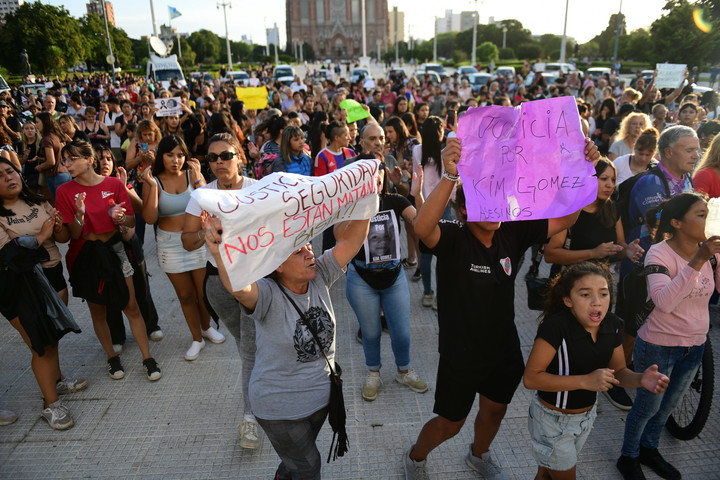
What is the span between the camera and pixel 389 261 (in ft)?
12.2

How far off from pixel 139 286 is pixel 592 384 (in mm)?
3851

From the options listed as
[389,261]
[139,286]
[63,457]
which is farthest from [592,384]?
[139,286]

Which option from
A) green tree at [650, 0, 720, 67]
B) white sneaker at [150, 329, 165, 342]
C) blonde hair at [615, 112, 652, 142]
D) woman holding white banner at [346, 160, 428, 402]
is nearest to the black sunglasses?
woman holding white banner at [346, 160, 428, 402]

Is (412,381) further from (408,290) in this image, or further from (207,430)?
(207,430)

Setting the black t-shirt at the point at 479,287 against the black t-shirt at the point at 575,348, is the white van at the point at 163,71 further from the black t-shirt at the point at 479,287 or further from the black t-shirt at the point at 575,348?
the black t-shirt at the point at 575,348

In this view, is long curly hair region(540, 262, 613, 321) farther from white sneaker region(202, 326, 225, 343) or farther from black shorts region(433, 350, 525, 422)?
white sneaker region(202, 326, 225, 343)

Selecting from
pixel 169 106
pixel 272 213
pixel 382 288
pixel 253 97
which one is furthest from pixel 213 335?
pixel 253 97

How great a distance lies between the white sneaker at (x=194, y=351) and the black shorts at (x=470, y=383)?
104 inches

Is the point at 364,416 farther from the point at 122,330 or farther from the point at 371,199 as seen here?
the point at 122,330

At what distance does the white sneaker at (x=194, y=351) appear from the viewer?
15.0 feet

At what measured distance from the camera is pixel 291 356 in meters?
2.37

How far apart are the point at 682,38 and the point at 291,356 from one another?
137 feet

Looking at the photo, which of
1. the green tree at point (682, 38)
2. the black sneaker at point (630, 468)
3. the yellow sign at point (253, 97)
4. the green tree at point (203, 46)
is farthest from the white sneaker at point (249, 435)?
the green tree at point (203, 46)

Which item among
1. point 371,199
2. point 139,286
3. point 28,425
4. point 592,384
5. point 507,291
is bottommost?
point 28,425
